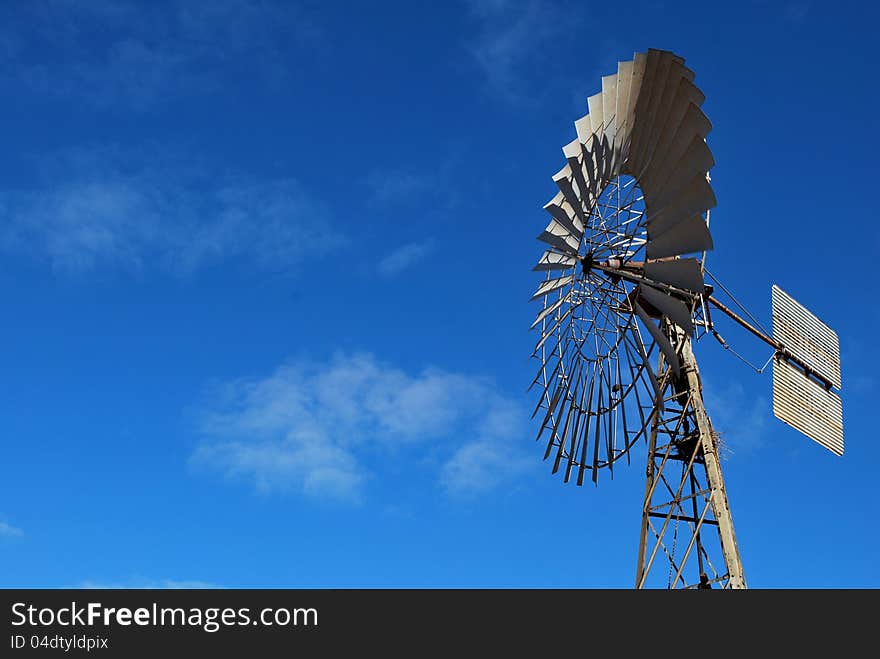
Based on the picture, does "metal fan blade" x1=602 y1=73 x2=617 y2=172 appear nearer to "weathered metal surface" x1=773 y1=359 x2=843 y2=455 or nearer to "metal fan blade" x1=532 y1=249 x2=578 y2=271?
"metal fan blade" x1=532 y1=249 x2=578 y2=271

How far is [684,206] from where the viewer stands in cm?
2242

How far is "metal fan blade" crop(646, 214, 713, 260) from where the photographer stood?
2167 centimetres

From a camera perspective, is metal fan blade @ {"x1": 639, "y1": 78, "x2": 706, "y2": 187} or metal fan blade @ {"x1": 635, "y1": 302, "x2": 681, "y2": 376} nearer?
metal fan blade @ {"x1": 639, "y1": 78, "x2": 706, "y2": 187}

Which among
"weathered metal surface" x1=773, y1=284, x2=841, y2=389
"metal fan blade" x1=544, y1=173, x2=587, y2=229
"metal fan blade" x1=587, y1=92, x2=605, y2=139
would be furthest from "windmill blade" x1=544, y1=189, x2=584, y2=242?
"weathered metal surface" x1=773, y1=284, x2=841, y2=389

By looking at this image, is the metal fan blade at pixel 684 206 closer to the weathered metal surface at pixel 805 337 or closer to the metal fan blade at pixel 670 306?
the metal fan blade at pixel 670 306

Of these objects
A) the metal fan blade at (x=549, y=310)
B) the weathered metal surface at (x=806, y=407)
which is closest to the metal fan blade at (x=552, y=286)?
the metal fan blade at (x=549, y=310)

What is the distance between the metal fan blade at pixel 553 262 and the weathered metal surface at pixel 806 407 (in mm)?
7150

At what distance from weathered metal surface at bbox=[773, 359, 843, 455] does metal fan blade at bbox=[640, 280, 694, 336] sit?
14.9 ft

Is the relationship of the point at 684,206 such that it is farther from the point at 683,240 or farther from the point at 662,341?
the point at 662,341

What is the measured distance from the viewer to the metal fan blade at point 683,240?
2167 centimetres

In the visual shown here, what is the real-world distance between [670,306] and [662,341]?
0.94 meters
